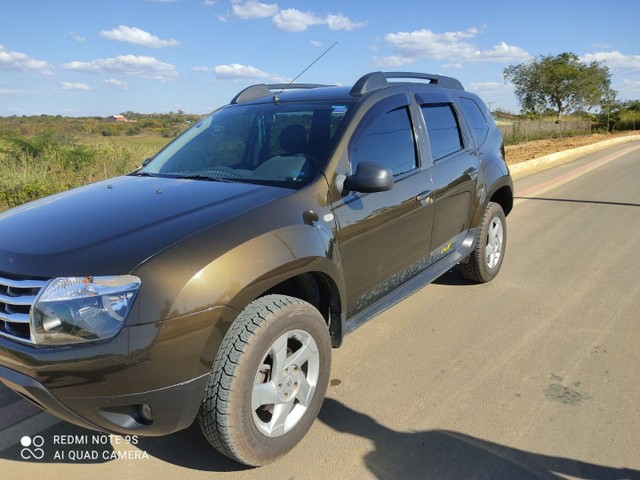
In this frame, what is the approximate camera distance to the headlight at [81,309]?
2.03m

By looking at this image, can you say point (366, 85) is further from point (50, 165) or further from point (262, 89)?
point (50, 165)

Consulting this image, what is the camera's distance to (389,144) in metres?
3.50

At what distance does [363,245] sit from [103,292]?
5.14 ft

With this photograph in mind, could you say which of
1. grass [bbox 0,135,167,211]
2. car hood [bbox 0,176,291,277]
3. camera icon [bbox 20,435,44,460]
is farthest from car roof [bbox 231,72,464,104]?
grass [bbox 0,135,167,211]

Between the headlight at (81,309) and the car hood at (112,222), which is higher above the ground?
the car hood at (112,222)

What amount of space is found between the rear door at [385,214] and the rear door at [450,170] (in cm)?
21

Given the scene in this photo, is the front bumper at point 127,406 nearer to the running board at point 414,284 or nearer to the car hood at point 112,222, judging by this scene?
the car hood at point 112,222

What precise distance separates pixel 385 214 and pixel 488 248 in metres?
2.11

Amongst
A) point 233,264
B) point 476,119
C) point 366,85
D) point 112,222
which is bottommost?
point 233,264

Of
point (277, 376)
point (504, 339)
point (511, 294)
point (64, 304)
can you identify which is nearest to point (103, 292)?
point (64, 304)

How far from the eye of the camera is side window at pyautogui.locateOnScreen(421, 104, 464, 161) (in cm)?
402

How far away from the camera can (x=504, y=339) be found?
12.8 feet

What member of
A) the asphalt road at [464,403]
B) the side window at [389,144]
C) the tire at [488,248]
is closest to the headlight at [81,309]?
the asphalt road at [464,403]

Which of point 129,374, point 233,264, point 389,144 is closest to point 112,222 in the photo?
point 233,264
